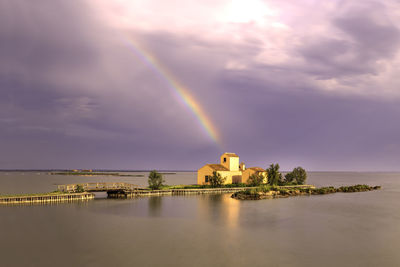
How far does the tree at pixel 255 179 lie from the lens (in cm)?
7500

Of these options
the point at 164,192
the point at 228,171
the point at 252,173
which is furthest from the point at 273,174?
the point at 164,192

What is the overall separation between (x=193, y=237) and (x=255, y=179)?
48.9 metres

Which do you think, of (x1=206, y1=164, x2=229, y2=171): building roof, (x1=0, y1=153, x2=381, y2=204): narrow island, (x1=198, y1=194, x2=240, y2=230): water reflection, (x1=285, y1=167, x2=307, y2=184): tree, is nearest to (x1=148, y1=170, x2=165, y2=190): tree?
(x1=0, y1=153, x2=381, y2=204): narrow island

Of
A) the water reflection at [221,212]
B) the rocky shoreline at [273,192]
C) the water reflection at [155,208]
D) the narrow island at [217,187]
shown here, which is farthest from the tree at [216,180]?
the water reflection at [155,208]

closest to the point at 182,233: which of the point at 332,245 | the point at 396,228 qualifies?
the point at 332,245

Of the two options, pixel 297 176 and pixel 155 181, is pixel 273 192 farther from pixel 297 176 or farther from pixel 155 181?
pixel 297 176

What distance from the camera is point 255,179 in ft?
247

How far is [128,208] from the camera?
44719mm

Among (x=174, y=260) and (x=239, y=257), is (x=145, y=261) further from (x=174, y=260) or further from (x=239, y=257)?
(x=239, y=257)

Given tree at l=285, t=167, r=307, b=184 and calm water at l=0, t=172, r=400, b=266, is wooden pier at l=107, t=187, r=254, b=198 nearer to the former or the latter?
calm water at l=0, t=172, r=400, b=266

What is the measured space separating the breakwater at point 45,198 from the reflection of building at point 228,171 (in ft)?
92.6

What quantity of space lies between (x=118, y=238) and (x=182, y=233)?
613cm

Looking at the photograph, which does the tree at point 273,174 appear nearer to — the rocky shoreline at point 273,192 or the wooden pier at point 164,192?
the rocky shoreline at point 273,192

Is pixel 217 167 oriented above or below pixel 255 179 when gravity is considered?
above
